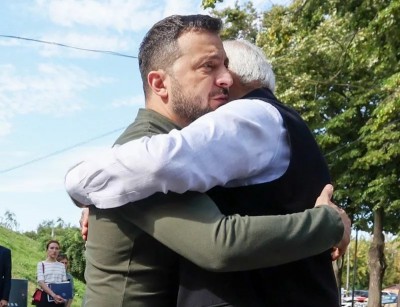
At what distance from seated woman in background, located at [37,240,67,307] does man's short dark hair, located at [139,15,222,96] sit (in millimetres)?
9283

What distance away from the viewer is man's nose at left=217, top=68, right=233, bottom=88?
2.36 meters

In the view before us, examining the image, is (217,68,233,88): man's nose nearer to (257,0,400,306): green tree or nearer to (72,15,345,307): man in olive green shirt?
(72,15,345,307): man in olive green shirt

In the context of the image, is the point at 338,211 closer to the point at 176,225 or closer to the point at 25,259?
the point at 176,225

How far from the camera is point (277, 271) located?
2.17 meters

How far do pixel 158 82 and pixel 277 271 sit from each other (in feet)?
2.22

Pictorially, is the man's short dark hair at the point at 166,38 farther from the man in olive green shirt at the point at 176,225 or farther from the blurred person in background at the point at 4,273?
the blurred person in background at the point at 4,273

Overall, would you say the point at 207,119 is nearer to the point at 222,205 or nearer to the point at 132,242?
the point at 222,205

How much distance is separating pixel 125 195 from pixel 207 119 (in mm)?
298

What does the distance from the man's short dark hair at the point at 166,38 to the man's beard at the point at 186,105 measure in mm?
83

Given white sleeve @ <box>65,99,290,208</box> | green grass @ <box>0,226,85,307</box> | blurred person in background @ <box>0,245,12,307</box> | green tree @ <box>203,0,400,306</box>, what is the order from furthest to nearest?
green grass @ <box>0,226,85,307</box> < green tree @ <box>203,0,400,306</box> < blurred person in background @ <box>0,245,12,307</box> < white sleeve @ <box>65,99,290,208</box>

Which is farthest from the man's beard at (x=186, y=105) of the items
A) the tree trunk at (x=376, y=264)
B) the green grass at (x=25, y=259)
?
the tree trunk at (x=376, y=264)

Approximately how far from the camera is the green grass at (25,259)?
76.6ft

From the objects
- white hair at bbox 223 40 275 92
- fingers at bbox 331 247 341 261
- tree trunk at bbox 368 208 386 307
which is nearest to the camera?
fingers at bbox 331 247 341 261

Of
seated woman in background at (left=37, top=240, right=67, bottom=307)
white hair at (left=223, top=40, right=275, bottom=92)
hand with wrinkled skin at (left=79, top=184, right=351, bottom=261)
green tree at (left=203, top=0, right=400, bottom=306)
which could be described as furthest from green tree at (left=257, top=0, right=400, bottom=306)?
hand with wrinkled skin at (left=79, top=184, right=351, bottom=261)
